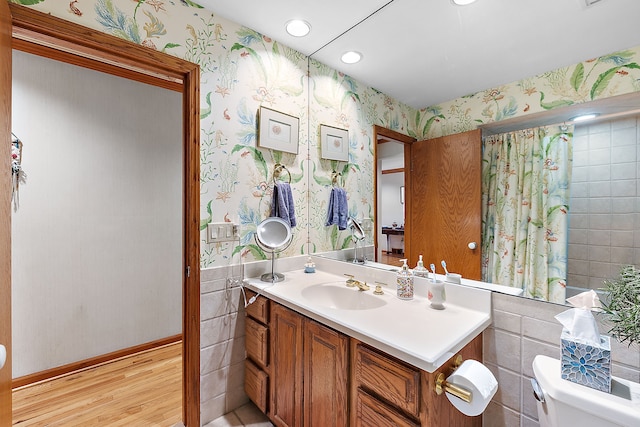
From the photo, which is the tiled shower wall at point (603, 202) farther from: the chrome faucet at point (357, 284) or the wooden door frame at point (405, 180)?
the chrome faucet at point (357, 284)

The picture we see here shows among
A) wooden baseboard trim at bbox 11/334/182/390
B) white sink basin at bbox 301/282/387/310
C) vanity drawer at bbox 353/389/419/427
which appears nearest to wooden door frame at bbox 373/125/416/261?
white sink basin at bbox 301/282/387/310

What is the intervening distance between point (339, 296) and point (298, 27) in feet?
5.38

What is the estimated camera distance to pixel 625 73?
79 cm

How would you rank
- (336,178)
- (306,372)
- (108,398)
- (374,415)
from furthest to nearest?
(336,178), (108,398), (306,372), (374,415)

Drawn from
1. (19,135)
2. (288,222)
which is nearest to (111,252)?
(19,135)

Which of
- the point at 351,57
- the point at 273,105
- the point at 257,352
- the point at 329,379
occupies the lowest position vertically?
the point at 257,352

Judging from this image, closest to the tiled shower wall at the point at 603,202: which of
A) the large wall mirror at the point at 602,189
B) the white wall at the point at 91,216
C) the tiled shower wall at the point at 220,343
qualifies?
the large wall mirror at the point at 602,189

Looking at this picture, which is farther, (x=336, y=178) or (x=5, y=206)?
(x=336, y=178)

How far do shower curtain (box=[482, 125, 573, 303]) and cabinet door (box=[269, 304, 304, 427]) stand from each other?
0.88 meters

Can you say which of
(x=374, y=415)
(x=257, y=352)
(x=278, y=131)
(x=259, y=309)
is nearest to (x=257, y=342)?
(x=257, y=352)

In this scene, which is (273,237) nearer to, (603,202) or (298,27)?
(298,27)

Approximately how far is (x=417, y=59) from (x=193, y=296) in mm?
1747

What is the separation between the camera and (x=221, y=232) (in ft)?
5.09

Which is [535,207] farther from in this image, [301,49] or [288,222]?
[301,49]
